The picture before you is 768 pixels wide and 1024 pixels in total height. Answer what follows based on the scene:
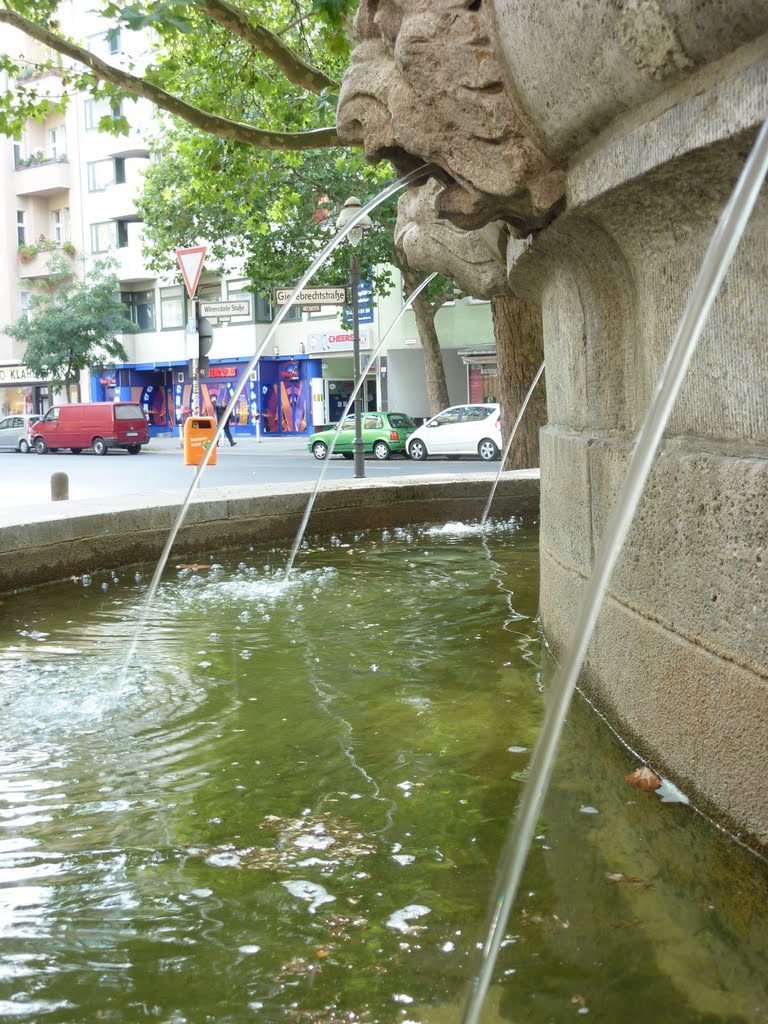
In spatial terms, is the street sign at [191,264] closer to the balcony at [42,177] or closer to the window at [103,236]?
the window at [103,236]

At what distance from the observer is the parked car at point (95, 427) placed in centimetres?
3625

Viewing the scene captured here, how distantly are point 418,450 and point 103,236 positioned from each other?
25993mm

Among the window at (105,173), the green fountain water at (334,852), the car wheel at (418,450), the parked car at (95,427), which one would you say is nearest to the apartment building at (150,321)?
the window at (105,173)

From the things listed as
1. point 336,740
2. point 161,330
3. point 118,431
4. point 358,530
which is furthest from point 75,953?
point 161,330

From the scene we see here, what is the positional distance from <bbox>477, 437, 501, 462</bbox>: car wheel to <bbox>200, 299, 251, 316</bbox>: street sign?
33.4 ft

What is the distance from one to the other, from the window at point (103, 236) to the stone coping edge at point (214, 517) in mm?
41653

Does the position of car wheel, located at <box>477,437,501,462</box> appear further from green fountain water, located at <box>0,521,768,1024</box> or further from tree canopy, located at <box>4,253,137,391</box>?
green fountain water, located at <box>0,521,768,1024</box>

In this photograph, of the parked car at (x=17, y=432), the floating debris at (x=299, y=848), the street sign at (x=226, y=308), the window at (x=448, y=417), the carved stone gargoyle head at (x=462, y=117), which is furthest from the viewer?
the parked car at (x=17, y=432)

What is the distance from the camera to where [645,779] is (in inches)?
133

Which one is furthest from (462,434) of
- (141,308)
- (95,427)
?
(141,308)

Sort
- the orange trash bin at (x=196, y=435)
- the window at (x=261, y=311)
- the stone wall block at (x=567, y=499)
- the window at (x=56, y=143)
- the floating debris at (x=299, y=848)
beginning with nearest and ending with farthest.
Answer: the floating debris at (x=299, y=848)
the stone wall block at (x=567, y=499)
the orange trash bin at (x=196, y=435)
the window at (x=261, y=311)
the window at (x=56, y=143)

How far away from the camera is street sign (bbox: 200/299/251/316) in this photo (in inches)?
643

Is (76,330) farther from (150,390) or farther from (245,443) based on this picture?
(245,443)

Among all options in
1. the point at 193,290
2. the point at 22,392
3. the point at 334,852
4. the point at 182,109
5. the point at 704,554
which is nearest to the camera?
the point at 334,852
